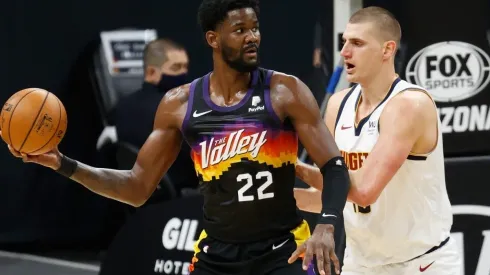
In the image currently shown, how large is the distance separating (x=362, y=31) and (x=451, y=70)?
1.83 m

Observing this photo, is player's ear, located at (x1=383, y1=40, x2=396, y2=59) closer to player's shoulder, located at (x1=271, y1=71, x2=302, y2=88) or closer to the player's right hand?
player's shoulder, located at (x1=271, y1=71, x2=302, y2=88)

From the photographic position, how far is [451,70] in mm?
6016

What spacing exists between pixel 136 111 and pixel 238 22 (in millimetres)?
3705

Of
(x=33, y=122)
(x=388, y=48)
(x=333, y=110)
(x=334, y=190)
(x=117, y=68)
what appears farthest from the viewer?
(x=117, y=68)

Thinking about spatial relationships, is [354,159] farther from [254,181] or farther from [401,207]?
[254,181]

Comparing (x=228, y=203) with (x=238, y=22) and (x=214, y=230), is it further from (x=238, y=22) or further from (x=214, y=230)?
(x=238, y=22)

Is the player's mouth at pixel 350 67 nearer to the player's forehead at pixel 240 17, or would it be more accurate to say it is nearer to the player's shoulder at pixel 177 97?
the player's forehead at pixel 240 17

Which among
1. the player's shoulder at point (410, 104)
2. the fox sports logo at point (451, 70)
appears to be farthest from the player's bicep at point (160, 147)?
the fox sports logo at point (451, 70)

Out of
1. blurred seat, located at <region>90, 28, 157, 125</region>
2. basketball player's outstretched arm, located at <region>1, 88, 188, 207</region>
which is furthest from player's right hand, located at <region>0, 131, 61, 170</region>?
blurred seat, located at <region>90, 28, 157, 125</region>

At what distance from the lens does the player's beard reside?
3920 mm

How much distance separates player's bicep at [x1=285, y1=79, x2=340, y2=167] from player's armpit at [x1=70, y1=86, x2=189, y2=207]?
51 centimetres

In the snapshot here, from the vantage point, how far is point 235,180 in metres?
3.94

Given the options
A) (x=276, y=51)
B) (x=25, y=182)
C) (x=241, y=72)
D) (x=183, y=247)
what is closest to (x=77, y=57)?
(x=25, y=182)

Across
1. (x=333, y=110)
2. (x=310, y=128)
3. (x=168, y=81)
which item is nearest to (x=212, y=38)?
(x=310, y=128)
